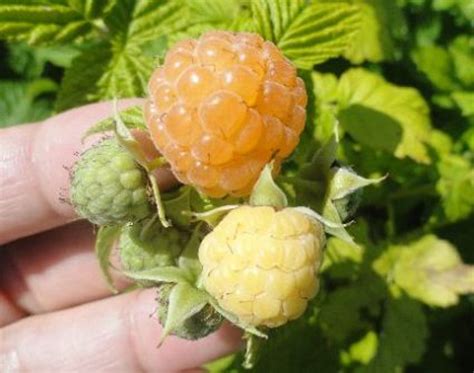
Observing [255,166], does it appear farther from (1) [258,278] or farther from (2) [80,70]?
(2) [80,70]

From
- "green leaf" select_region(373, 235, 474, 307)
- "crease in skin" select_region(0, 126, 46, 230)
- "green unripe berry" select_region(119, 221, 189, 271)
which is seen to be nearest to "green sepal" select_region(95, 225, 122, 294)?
"green unripe berry" select_region(119, 221, 189, 271)

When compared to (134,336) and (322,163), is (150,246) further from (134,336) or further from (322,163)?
(134,336)

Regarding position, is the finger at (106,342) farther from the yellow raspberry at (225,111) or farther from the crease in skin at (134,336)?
the yellow raspberry at (225,111)

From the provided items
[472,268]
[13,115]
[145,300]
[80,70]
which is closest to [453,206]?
[472,268]

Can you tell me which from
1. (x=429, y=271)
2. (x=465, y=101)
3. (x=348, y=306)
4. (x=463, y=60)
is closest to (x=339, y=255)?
(x=348, y=306)

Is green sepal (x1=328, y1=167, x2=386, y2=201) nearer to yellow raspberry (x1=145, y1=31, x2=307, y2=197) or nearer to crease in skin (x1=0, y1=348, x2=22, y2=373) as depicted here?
yellow raspberry (x1=145, y1=31, x2=307, y2=197)
